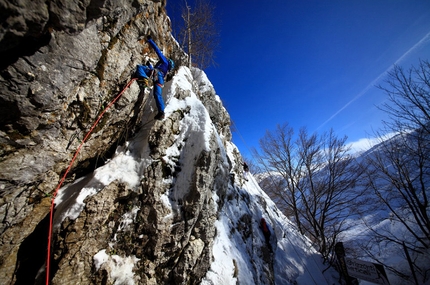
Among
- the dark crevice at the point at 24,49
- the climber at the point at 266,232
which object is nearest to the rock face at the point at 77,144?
the dark crevice at the point at 24,49

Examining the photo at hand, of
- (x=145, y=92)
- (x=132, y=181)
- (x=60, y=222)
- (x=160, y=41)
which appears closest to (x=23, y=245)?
(x=60, y=222)

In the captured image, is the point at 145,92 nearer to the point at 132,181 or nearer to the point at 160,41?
the point at 160,41

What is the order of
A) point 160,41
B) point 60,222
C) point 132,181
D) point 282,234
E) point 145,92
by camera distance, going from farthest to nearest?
point 282,234 → point 160,41 → point 145,92 → point 132,181 → point 60,222

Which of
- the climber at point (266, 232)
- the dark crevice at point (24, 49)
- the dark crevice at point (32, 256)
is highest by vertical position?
the dark crevice at point (24, 49)

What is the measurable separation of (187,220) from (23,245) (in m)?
3.15

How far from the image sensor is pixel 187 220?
153 inches

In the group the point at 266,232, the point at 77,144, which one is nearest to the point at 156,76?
the point at 77,144

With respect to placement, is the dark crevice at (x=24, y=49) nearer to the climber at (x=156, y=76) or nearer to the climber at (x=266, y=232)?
the climber at (x=156, y=76)

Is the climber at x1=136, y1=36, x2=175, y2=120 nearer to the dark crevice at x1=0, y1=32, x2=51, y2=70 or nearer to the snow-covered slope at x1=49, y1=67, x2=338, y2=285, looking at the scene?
the snow-covered slope at x1=49, y1=67, x2=338, y2=285

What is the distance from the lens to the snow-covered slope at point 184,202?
3.16m

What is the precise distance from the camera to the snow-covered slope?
125 inches

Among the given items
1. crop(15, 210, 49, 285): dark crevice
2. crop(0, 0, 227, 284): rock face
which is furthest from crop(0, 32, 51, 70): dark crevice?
crop(15, 210, 49, 285): dark crevice

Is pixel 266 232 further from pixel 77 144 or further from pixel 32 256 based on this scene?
pixel 77 144

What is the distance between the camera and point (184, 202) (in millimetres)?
3971
